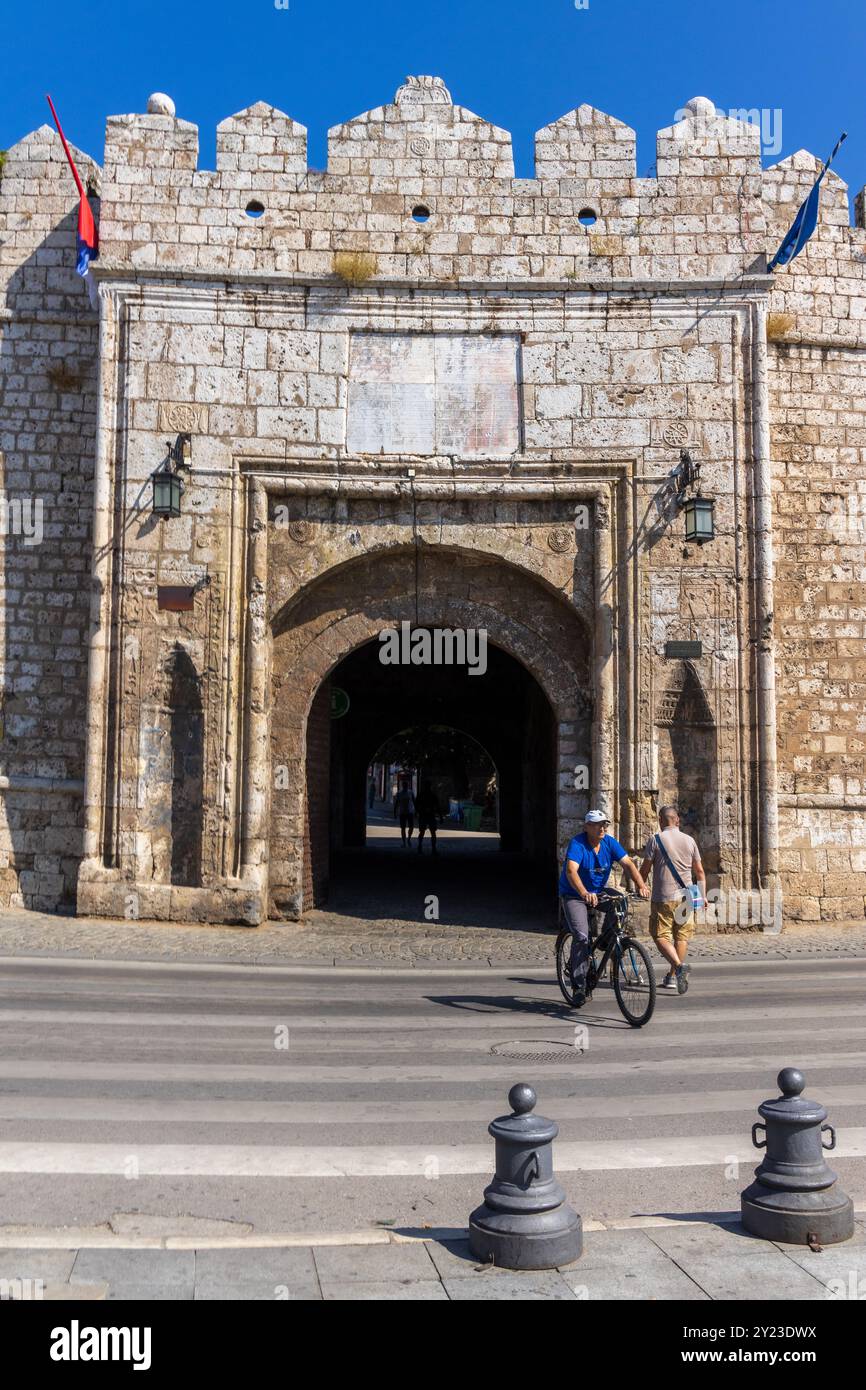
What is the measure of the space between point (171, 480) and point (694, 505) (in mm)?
5494

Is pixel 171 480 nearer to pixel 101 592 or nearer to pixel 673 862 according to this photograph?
pixel 101 592

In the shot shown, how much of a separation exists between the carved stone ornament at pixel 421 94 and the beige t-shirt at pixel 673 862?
8647mm

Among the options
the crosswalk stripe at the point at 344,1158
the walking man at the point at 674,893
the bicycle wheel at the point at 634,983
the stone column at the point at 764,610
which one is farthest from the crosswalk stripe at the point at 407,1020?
the stone column at the point at 764,610

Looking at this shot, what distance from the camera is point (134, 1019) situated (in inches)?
297

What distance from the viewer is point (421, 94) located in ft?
41.3

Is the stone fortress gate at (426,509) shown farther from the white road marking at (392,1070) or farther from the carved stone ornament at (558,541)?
the white road marking at (392,1070)

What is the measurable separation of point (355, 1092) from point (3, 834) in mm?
8100

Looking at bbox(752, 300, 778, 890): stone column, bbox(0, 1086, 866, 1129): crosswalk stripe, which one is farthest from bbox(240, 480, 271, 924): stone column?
bbox(0, 1086, 866, 1129): crosswalk stripe

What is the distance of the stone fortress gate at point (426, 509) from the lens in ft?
39.2

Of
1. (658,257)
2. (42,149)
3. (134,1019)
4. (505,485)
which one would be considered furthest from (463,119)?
(134,1019)

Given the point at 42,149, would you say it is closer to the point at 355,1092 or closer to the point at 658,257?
the point at 658,257

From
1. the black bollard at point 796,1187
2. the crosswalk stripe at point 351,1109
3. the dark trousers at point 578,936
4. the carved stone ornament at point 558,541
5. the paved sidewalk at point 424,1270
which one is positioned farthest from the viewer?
the carved stone ornament at point 558,541

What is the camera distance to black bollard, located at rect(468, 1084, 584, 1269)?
3.44m

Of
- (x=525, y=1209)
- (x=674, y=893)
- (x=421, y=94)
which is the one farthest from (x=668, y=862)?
(x=421, y=94)
